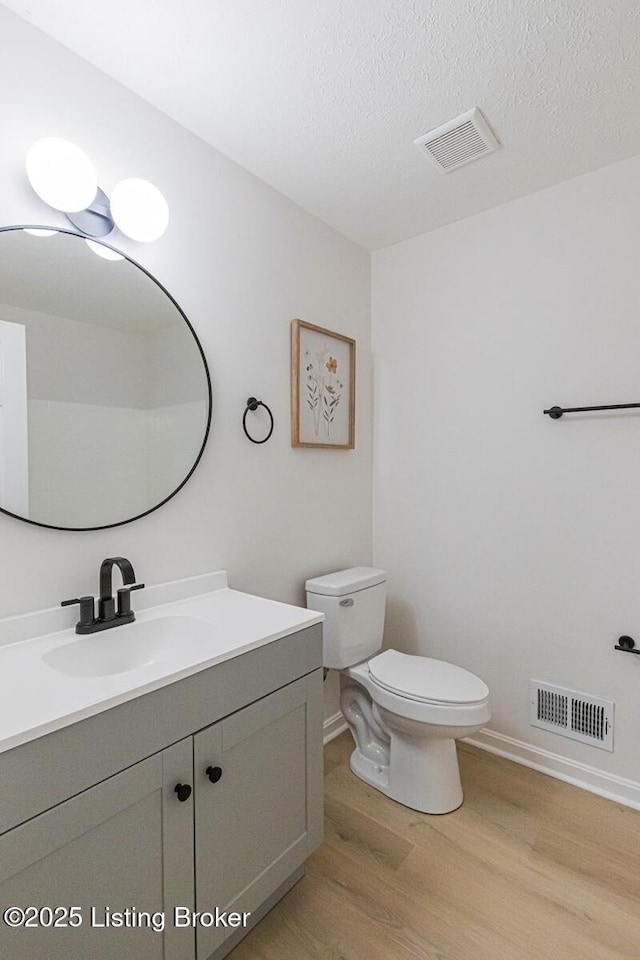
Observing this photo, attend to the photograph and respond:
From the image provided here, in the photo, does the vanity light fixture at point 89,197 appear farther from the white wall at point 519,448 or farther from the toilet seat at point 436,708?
the toilet seat at point 436,708

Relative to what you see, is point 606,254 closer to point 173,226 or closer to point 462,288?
point 462,288

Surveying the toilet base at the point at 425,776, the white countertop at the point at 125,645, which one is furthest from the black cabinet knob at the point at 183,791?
the toilet base at the point at 425,776

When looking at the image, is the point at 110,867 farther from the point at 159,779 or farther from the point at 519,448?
the point at 519,448

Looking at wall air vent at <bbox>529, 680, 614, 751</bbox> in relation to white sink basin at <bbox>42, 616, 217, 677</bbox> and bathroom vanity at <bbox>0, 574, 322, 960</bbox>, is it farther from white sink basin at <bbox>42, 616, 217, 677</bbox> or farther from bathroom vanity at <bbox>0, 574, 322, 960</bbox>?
white sink basin at <bbox>42, 616, 217, 677</bbox>

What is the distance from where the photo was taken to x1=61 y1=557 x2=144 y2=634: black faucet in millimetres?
1270

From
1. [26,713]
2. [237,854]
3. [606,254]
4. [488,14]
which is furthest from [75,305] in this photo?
[606,254]

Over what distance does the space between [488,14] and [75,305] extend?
51.1 inches

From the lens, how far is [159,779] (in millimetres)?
989

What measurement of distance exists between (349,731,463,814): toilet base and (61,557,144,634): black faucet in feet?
3.73

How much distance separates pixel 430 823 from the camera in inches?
66.4

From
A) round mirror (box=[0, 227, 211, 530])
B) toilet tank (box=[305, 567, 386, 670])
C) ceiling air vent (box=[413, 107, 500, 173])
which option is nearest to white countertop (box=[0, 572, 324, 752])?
round mirror (box=[0, 227, 211, 530])

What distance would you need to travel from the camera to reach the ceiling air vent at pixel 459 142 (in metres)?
1.54

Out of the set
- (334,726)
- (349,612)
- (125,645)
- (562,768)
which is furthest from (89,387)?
(562,768)

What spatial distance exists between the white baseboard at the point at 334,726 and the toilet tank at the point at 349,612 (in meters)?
0.42
